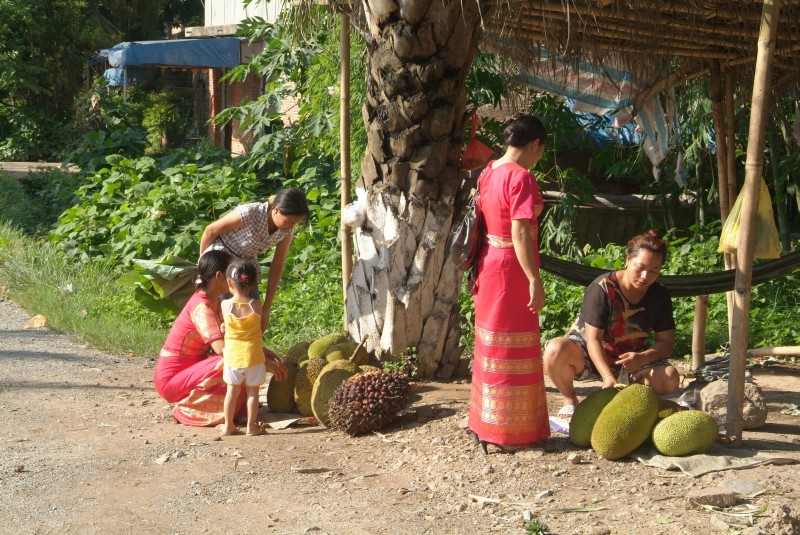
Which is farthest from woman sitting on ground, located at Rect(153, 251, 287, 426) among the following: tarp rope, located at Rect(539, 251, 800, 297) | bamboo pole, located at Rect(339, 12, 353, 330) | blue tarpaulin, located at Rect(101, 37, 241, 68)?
blue tarpaulin, located at Rect(101, 37, 241, 68)

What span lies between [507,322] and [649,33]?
224 cm

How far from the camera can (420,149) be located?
5898 millimetres

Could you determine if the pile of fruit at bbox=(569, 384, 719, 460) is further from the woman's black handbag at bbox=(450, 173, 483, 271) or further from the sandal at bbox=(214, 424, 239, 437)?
the sandal at bbox=(214, 424, 239, 437)

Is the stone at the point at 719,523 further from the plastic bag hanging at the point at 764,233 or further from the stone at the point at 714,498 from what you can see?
the plastic bag hanging at the point at 764,233

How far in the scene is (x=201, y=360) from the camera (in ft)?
18.7

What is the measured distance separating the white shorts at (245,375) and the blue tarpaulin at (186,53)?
15.7 m

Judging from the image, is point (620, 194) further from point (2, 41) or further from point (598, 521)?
point (2, 41)

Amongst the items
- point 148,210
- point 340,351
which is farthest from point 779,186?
point 148,210

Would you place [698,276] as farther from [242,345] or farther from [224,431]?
[224,431]

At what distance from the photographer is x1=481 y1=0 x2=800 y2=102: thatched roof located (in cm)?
532

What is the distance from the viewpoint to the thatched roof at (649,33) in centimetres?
532

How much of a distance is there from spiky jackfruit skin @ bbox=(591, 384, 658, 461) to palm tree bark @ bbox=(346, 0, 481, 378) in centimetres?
178

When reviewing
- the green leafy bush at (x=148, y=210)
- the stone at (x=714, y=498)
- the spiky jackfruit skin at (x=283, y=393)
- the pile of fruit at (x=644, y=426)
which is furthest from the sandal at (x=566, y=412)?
the green leafy bush at (x=148, y=210)

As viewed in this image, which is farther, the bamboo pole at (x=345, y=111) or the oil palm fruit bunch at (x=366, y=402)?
the bamboo pole at (x=345, y=111)
